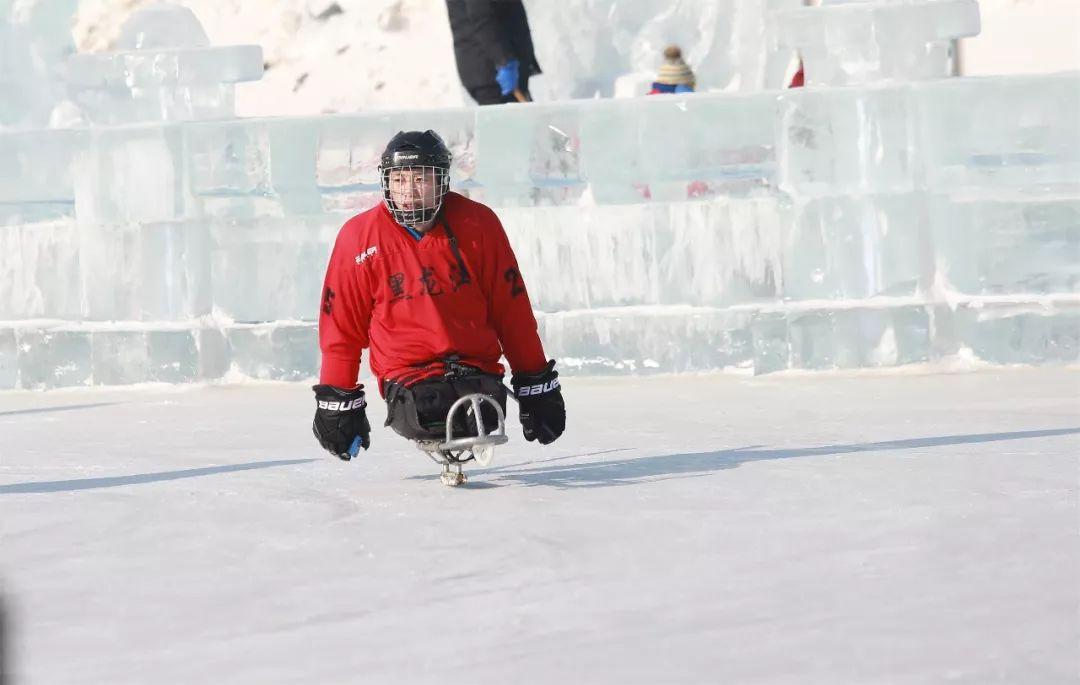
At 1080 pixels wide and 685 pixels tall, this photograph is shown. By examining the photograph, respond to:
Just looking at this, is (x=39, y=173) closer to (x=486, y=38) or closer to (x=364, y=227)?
(x=486, y=38)

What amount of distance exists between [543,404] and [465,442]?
355 mm

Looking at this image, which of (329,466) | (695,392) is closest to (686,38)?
(695,392)

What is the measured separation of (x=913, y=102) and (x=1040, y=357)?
1363mm

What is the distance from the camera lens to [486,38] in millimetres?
10992

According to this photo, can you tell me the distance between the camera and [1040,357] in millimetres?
8867

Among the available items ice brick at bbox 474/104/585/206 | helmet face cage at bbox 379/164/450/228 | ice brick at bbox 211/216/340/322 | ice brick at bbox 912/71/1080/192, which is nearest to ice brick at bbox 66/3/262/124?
ice brick at bbox 211/216/340/322

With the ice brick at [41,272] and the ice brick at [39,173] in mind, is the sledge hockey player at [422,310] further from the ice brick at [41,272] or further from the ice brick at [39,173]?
the ice brick at [39,173]

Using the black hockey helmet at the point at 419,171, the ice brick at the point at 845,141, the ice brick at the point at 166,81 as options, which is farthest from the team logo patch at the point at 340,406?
the ice brick at the point at 166,81

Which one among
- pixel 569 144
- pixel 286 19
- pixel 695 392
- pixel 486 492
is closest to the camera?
pixel 486 492

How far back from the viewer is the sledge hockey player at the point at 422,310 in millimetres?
5688

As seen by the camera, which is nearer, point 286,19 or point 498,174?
point 498,174

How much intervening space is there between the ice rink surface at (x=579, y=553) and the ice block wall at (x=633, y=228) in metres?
1.33

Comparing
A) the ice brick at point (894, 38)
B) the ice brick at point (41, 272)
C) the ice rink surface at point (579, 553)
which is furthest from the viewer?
the ice brick at point (41, 272)

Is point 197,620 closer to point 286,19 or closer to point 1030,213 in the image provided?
point 1030,213
